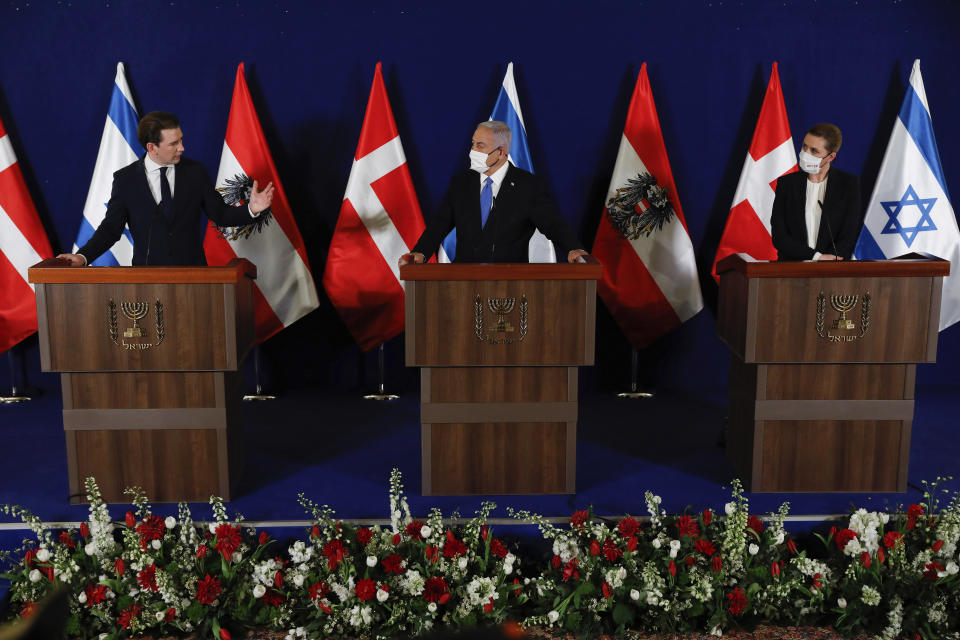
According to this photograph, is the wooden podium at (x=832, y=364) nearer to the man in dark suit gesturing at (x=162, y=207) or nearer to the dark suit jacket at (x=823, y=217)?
the dark suit jacket at (x=823, y=217)

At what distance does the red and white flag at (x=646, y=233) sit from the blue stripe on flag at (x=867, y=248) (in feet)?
2.97

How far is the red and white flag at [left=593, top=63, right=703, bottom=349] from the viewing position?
4430 millimetres

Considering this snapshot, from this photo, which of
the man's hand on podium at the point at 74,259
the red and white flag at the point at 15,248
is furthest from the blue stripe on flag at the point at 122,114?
the man's hand on podium at the point at 74,259

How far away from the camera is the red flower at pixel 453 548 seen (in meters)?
2.60

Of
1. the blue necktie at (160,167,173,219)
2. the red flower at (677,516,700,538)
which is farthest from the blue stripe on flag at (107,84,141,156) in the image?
the red flower at (677,516,700,538)

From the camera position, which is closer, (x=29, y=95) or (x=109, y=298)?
(x=109, y=298)

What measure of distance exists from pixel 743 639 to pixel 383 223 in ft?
8.94

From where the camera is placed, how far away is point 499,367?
3.02 m

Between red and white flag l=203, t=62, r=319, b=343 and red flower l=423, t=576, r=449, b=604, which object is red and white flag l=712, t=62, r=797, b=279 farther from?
red flower l=423, t=576, r=449, b=604

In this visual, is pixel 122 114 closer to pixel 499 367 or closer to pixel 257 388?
pixel 257 388

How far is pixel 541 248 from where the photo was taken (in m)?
4.40

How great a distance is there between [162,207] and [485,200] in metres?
1.29

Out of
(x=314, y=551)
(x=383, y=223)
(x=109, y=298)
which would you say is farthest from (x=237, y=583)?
(x=383, y=223)

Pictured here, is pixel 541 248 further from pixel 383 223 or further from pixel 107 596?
pixel 107 596
